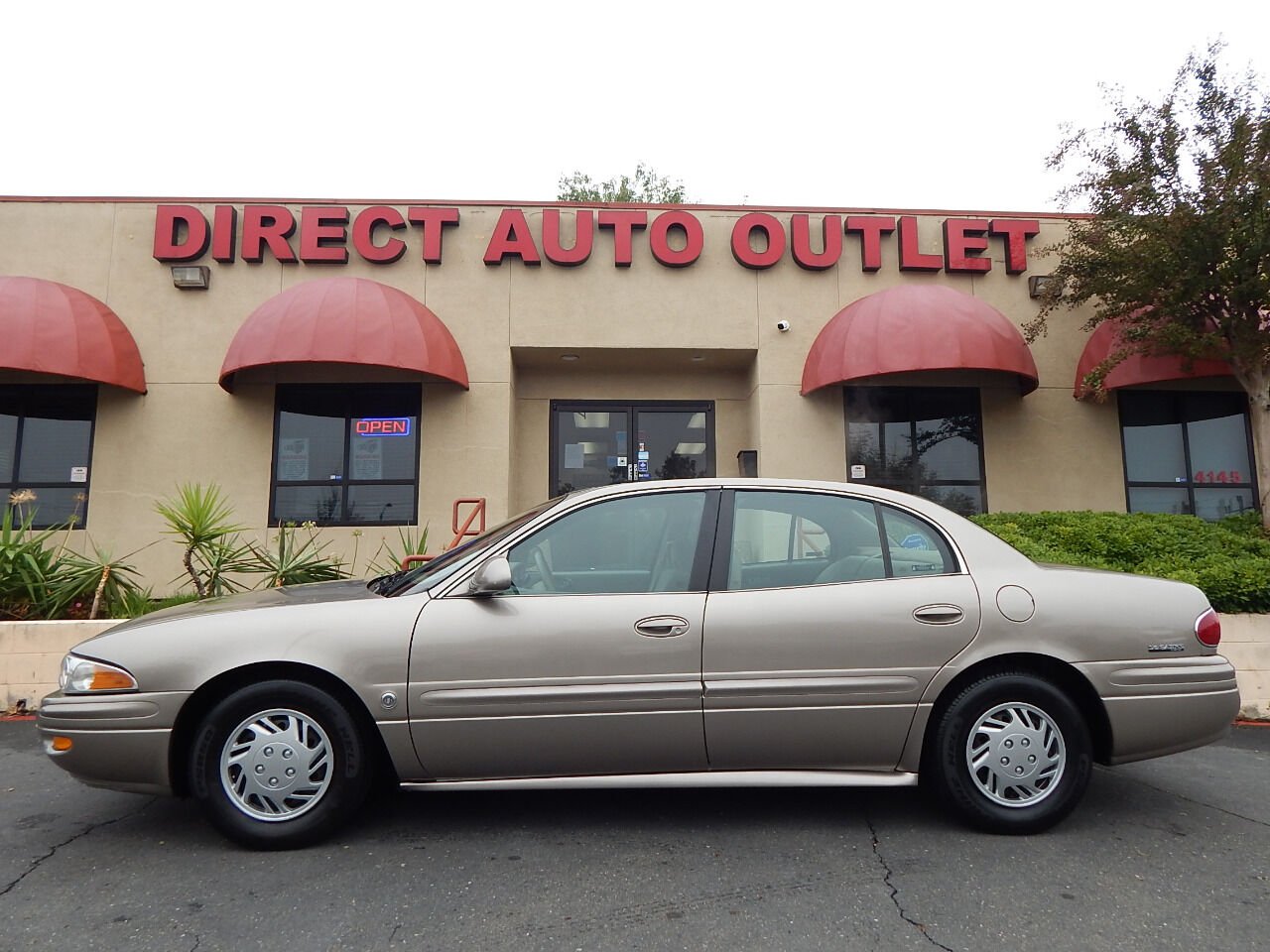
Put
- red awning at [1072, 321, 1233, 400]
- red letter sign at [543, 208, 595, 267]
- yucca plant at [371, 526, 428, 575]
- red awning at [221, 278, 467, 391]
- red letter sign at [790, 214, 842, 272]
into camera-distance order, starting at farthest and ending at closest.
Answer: red letter sign at [790, 214, 842, 272]
red letter sign at [543, 208, 595, 267]
yucca plant at [371, 526, 428, 575]
red awning at [1072, 321, 1233, 400]
red awning at [221, 278, 467, 391]

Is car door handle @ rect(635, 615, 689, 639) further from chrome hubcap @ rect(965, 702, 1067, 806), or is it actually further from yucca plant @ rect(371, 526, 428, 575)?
yucca plant @ rect(371, 526, 428, 575)

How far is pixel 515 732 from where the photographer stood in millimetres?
3197

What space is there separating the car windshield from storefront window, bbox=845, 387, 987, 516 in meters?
7.72

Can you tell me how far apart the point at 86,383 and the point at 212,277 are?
210 centimetres

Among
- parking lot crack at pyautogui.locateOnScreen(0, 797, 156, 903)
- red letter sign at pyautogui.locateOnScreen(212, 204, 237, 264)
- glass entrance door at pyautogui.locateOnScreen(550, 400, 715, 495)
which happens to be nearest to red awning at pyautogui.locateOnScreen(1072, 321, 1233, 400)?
glass entrance door at pyautogui.locateOnScreen(550, 400, 715, 495)

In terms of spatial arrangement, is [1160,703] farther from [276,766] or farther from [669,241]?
[669,241]

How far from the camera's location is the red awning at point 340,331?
892 centimetres

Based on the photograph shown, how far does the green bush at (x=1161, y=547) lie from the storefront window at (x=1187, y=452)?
1627 mm

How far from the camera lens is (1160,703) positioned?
Result: 3.36 metres

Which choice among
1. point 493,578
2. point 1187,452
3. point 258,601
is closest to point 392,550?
point 258,601

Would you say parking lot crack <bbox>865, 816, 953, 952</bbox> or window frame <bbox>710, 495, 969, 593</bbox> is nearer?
parking lot crack <bbox>865, 816, 953, 952</bbox>

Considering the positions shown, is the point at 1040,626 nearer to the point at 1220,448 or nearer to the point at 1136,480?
the point at 1136,480

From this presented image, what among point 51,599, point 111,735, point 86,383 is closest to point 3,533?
point 51,599

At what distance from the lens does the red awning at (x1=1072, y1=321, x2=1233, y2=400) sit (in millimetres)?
9461
